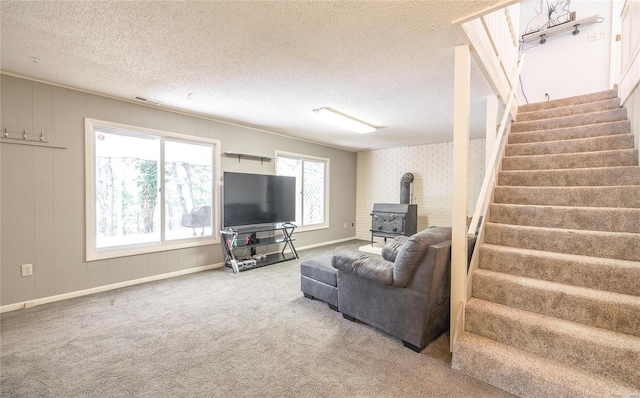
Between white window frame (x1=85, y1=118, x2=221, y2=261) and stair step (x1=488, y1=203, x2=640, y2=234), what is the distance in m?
3.79

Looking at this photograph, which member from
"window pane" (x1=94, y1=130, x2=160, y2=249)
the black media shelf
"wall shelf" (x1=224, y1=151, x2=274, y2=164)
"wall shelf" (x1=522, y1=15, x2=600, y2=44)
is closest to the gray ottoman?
the black media shelf

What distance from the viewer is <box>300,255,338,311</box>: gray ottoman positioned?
2.74 metres

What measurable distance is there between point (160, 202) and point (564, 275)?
4444 millimetres

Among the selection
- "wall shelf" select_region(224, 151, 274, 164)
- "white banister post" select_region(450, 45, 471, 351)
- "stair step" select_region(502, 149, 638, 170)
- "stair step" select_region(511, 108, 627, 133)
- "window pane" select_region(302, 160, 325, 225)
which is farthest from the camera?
"window pane" select_region(302, 160, 325, 225)

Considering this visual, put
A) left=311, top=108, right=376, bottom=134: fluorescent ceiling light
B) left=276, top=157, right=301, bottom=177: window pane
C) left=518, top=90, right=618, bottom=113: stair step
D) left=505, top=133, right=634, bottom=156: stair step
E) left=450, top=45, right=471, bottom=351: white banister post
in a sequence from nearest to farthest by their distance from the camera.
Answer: left=450, top=45, right=471, bottom=351: white banister post < left=505, top=133, right=634, bottom=156: stair step < left=518, top=90, right=618, bottom=113: stair step < left=311, top=108, right=376, bottom=134: fluorescent ceiling light < left=276, top=157, right=301, bottom=177: window pane

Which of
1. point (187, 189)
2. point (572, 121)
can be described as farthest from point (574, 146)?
point (187, 189)

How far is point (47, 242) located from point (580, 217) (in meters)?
5.14

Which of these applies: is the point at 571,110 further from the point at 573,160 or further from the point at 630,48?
the point at 573,160

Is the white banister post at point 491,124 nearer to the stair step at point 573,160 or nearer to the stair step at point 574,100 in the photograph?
the stair step at point 573,160

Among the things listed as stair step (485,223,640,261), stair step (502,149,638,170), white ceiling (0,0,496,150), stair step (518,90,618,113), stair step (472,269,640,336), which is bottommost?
stair step (472,269,640,336)

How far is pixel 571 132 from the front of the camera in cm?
301

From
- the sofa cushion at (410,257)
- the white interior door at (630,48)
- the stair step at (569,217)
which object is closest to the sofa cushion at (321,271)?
the sofa cushion at (410,257)

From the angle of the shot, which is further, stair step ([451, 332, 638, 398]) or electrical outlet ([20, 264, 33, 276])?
electrical outlet ([20, 264, 33, 276])

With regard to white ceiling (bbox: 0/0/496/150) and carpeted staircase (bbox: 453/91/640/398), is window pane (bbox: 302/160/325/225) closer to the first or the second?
A: white ceiling (bbox: 0/0/496/150)
